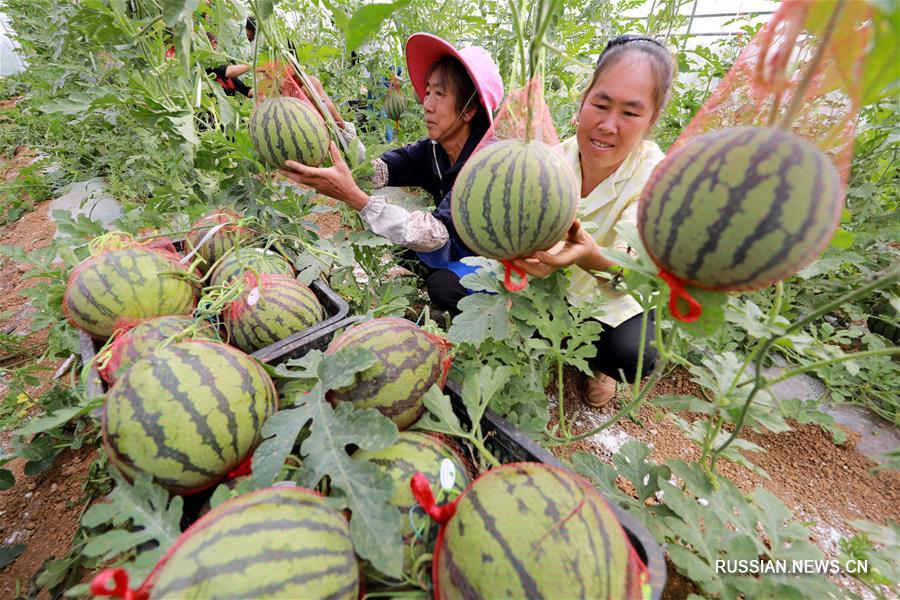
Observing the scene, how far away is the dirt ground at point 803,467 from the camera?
6.71 ft

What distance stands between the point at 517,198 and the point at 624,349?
1526 mm

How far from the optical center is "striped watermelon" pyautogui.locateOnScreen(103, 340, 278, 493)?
1028mm

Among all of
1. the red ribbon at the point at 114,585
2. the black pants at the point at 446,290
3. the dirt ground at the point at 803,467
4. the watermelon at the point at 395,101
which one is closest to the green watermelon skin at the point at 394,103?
the watermelon at the point at 395,101

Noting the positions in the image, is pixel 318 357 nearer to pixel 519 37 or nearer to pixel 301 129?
pixel 519 37

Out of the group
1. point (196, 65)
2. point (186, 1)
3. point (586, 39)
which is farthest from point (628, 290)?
A: point (586, 39)

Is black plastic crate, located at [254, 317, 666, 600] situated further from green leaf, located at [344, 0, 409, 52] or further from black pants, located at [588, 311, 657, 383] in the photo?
black pants, located at [588, 311, 657, 383]

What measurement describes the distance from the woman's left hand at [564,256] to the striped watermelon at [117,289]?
1355 millimetres

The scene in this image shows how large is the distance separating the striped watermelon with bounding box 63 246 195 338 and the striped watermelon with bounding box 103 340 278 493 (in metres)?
0.65

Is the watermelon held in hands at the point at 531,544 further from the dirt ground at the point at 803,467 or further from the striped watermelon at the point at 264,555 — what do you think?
the dirt ground at the point at 803,467

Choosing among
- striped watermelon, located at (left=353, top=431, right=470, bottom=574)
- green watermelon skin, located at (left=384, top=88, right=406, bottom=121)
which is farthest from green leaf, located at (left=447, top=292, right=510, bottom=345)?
green watermelon skin, located at (left=384, top=88, right=406, bottom=121)

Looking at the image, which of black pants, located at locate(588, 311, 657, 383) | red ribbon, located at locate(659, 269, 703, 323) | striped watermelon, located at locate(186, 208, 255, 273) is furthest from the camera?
black pants, located at locate(588, 311, 657, 383)

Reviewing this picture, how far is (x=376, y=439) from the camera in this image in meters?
1.03

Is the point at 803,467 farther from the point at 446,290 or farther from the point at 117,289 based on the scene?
the point at 117,289

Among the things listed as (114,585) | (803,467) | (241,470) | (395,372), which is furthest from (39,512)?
(803,467)
